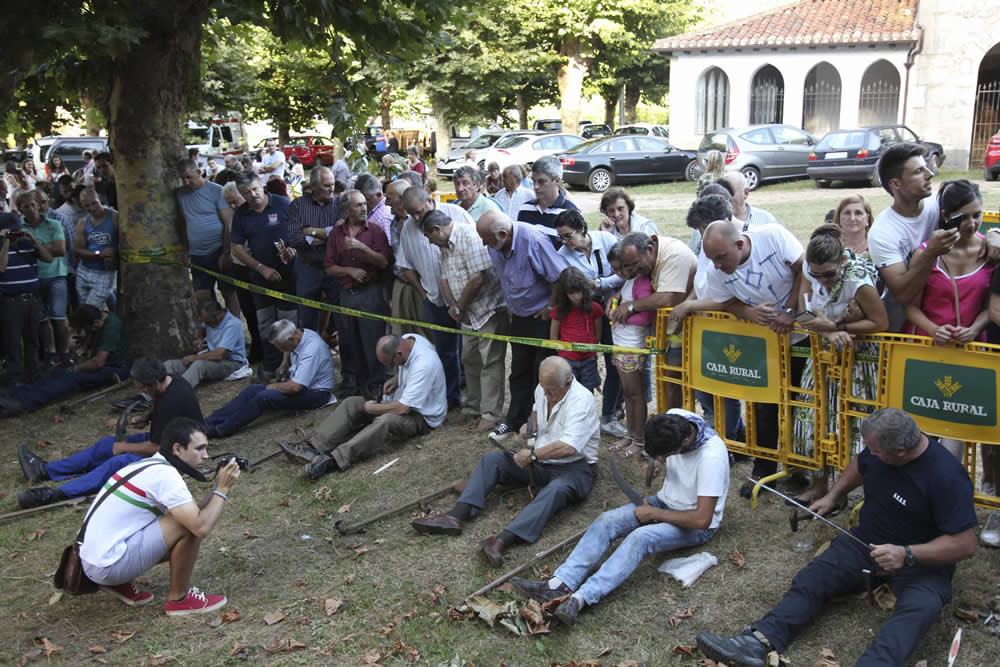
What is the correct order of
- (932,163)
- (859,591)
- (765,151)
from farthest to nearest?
(765,151), (932,163), (859,591)

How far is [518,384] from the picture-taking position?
25.6 ft

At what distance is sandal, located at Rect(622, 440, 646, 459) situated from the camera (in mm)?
6961

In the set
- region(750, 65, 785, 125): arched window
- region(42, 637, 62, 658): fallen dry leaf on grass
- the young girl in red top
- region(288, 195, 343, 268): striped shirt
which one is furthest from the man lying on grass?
region(750, 65, 785, 125): arched window

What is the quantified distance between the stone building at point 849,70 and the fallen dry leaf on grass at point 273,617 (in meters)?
24.5

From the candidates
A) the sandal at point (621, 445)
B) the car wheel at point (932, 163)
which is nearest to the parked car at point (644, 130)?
the car wheel at point (932, 163)

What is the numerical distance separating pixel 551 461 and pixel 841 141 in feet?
59.3

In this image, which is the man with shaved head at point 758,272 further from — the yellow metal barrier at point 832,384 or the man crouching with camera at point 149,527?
the man crouching with camera at point 149,527

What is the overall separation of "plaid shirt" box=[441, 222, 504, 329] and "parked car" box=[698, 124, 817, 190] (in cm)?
1601

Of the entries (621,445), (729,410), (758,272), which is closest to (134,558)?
(621,445)

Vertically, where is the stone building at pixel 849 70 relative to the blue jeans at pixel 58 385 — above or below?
above

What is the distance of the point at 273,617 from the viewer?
5.49 metres

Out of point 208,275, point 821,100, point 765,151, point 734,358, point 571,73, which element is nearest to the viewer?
point 734,358

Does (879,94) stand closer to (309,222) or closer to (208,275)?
(309,222)

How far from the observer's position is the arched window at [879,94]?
2806 centimetres
